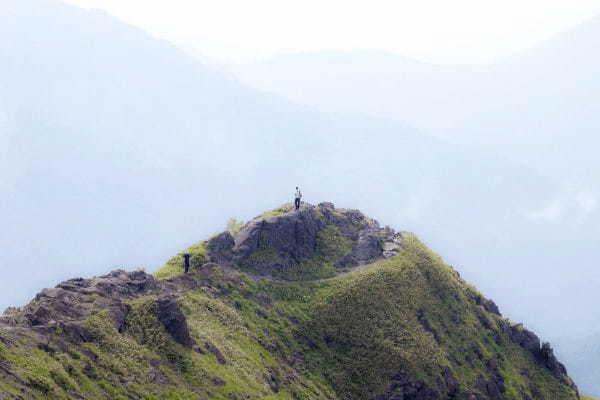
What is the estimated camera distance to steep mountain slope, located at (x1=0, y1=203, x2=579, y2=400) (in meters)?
62.9

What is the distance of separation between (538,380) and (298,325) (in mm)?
46450

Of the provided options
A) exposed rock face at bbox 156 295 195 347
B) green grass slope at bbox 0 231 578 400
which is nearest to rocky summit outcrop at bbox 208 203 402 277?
green grass slope at bbox 0 231 578 400

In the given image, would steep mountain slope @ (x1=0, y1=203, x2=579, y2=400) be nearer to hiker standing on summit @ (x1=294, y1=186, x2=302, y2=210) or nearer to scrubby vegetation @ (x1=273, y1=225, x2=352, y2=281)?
scrubby vegetation @ (x1=273, y1=225, x2=352, y2=281)

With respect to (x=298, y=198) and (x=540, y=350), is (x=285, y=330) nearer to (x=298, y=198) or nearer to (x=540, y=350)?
(x=298, y=198)

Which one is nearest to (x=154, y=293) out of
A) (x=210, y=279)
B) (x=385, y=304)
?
(x=210, y=279)

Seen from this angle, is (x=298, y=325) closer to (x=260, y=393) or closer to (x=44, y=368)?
(x=260, y=393)

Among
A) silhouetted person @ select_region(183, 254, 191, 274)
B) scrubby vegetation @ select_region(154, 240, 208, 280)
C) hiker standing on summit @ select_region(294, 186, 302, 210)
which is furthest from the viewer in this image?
hiker standing on summit @ select_region(294, 186, 302, 210)

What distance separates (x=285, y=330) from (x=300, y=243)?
2207 cm

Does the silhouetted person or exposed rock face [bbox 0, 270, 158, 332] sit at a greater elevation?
the silhouetted person

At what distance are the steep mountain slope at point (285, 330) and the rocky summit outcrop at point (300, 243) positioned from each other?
0.28 m

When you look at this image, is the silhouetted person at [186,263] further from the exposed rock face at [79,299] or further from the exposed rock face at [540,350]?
the exposed rock face at [540,350]

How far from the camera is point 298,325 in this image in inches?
3893

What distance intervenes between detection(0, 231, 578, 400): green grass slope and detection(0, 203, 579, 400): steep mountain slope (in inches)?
7.7

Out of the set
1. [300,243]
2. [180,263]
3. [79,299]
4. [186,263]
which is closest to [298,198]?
[300,243]
